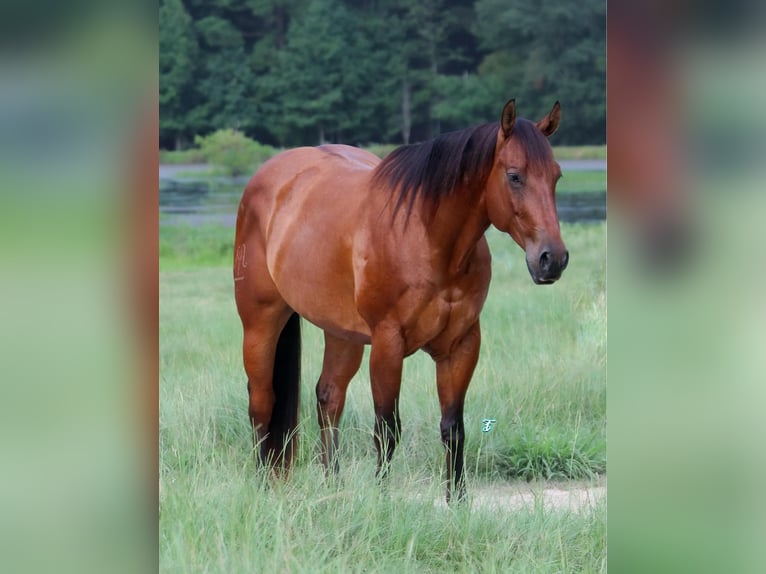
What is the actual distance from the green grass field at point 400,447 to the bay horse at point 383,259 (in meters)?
0.09

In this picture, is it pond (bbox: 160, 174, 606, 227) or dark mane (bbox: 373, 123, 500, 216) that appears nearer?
dark mane (bbox: 373, 123, 500, 216)

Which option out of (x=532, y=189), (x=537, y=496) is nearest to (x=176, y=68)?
(x=532, y=189)

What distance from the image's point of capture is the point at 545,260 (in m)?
2.71

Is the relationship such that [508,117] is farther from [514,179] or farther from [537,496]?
[537,496]

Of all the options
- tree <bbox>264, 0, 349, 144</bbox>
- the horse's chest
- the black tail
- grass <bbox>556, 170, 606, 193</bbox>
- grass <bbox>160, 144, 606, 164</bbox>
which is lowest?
the black tail

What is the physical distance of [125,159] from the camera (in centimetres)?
184

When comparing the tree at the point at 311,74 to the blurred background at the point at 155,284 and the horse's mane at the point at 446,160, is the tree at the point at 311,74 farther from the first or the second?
the blurred background at the point at 155,284

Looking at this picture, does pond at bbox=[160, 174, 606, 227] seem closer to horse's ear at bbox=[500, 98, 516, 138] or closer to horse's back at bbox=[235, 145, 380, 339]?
horse's back at bbox=[235, 145, 380, 339]

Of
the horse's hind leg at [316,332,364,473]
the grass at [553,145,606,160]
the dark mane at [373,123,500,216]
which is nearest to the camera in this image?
the dark mane at [373,123,500,216]

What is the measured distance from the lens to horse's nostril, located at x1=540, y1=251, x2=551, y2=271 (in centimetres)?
271

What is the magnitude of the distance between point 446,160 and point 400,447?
105 cm

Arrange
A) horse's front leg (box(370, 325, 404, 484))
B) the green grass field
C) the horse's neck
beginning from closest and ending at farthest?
the green grass field
the horse's neck
horse's front leg (box(370, 325, 404, 484))

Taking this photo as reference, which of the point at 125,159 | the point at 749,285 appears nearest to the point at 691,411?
the point at 749,285

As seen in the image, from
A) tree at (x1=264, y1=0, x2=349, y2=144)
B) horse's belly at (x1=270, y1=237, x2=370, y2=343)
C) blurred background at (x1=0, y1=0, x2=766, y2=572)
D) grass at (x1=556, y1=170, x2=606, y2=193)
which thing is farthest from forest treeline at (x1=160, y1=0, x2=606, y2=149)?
blurred background at (x1=0, y1=0, x2=766, y2=572)
